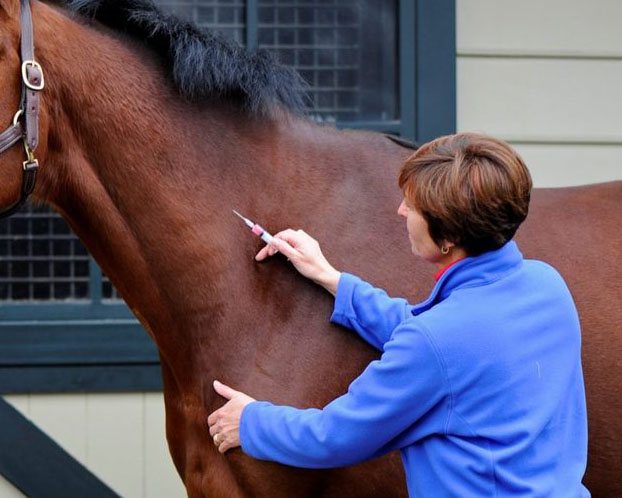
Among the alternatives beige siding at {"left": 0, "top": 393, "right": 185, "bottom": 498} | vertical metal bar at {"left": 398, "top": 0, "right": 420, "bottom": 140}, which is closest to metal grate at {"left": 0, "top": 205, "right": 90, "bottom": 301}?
beige siding at {"left": 0, "top": 393, "right": 185, "bottom": 498}

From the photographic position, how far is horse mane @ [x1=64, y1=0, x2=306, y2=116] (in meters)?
1.99

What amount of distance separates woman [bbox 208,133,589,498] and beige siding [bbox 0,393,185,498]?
195 cm

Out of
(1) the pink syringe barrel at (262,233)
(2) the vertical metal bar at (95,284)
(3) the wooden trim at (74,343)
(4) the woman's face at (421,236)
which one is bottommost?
(3) the wooden trim at (74,343)

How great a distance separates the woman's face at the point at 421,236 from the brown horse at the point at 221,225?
431mm

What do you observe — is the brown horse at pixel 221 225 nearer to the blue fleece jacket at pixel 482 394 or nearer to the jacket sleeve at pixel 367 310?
the jacket sleeve at pixel 367 310

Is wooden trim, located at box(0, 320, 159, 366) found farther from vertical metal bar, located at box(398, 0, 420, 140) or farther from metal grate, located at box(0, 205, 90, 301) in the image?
vertical metal bar, located at box(398, 0, 420, 140)

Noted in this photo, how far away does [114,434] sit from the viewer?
3.37m

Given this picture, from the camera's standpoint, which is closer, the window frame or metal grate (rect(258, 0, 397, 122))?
the window frame

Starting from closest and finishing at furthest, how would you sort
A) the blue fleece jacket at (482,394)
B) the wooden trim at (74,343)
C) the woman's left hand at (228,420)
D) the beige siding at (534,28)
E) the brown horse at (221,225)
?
the blue fleece jacket at (482,394) < the woman's left hand at (228,420) < the brown horse at (221,225) < the wooden trim at (74,343) < the beige siding at (534,28)

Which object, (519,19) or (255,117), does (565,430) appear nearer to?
(255,117)

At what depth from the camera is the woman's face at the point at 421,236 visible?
4.91 ft

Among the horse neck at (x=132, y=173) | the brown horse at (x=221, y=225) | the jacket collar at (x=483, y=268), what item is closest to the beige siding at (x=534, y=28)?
the brown horse at (x=221, y=225)

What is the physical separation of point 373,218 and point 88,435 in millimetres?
1801

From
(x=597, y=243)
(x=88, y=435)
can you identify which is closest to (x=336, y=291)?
(x=597, y=243)
